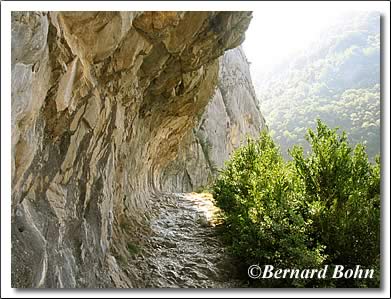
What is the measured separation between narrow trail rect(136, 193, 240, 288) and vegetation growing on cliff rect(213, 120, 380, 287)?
379 millimetres

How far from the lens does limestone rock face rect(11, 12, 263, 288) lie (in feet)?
11.5

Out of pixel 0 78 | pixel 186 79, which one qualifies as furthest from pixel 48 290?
pixel 186 79

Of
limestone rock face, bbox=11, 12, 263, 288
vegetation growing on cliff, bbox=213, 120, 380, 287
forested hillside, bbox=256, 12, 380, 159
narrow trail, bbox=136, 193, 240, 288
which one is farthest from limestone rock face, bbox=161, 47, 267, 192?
vegetation growing on cliff, bbox=213, 120, 380, 287

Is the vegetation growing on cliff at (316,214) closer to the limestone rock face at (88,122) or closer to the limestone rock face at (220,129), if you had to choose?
the limestone rock face at (88,122)

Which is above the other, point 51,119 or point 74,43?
point 74,43

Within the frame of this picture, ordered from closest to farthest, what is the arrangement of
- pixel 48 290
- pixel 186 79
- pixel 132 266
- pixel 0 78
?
pixel 0 78, pixel 48 290, pixel 132 266, pixel 186 79

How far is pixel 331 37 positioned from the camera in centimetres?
599

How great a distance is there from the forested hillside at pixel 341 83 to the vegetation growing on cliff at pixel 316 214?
35 cm

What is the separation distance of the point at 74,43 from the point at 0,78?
Result: 31.1 inches

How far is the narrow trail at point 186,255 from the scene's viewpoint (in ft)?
16.9

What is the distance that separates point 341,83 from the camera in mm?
6598

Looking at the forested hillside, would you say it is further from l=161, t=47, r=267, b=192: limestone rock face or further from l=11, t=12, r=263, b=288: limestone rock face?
l=161, t=47, r=267, b=192: limestone rock face
